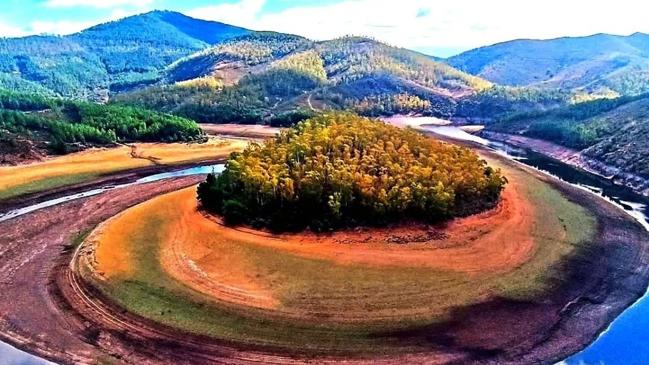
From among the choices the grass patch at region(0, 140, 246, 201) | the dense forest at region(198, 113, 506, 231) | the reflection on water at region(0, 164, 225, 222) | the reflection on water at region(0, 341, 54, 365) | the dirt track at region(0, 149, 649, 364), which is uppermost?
the dense forest at region(198, 113, 506, 231)

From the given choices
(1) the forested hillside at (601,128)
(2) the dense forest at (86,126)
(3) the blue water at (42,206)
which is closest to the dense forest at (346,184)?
(3) the blue water at (42,206)

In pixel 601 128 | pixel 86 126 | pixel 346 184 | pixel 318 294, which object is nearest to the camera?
pixel 318 294

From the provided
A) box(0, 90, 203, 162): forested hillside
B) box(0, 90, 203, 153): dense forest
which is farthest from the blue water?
box(0, 90, 203, 153): dense forest

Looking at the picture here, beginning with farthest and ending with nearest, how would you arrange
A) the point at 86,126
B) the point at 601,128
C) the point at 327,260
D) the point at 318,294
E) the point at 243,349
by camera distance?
the point at 601,128
the point at 86,126
the point at 327,260
the point at 318,294
the point at 243,349

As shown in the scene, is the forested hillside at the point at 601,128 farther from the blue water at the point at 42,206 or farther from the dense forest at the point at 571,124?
the blue water at the point at 42,206

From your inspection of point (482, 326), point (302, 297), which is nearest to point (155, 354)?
point (302, 297)

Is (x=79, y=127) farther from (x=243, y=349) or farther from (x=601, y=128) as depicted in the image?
(x=601, y=128)

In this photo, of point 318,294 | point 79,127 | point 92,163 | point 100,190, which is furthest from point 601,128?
point 79,127

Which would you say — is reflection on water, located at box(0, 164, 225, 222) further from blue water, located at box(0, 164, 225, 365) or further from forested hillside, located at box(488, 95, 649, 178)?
forested hillside, located at box(488, 95, 649, 178)
